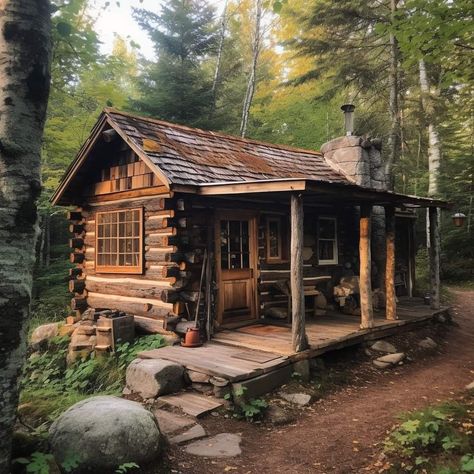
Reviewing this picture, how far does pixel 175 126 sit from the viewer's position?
32.0 feet

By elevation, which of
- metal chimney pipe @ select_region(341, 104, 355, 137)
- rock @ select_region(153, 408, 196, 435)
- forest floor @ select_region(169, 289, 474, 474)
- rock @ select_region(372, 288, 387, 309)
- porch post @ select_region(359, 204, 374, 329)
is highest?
metal chimney pipe @ select_region(341, 104, 355, 137)

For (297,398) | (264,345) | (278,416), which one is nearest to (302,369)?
(297,398)

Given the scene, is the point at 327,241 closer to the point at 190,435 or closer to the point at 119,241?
the point at 119,241

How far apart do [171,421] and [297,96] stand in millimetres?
18538

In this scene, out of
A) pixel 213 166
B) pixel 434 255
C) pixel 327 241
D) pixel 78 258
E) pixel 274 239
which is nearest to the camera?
pixel 213 166

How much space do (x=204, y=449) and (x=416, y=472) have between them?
2.14 metres

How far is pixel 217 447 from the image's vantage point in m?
4.62

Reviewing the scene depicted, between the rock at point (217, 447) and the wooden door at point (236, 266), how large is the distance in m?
3.70

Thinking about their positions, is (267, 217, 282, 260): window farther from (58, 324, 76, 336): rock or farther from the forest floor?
(58, 324, 76, 336): rock

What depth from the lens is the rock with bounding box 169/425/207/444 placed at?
464 cm

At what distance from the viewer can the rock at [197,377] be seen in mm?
5949

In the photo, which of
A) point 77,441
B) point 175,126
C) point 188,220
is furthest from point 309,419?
point 175,126

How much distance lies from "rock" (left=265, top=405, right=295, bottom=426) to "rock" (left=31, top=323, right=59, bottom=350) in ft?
20.0

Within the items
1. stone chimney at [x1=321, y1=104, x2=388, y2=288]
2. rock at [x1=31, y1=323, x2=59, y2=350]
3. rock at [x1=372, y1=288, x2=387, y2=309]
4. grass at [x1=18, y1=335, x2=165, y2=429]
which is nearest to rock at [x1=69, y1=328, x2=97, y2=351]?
grass at [x1=18, y1=335, x2=165, y2=429]
